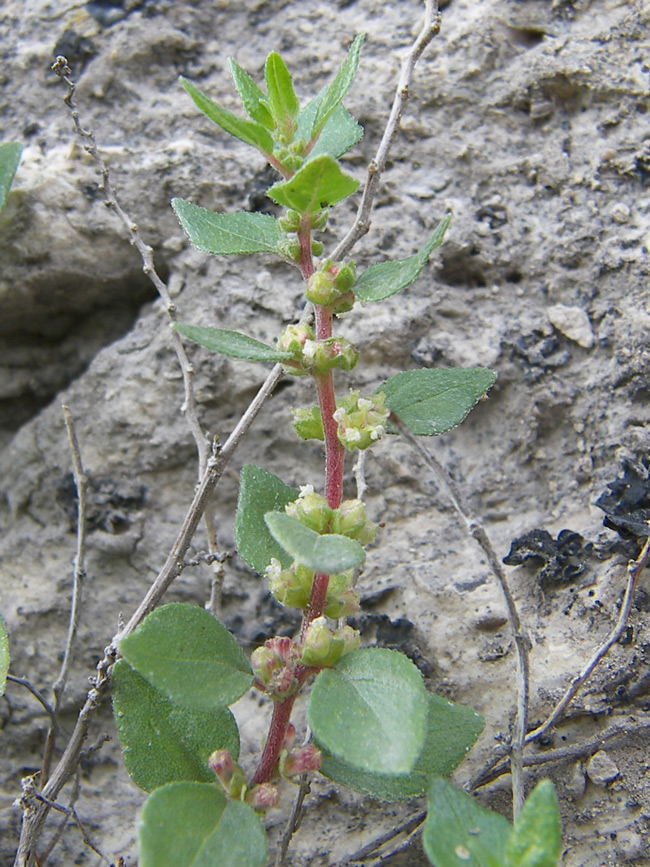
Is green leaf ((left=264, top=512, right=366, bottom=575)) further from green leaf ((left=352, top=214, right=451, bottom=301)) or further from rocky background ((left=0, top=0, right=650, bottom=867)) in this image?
rocky background ((left=0, top=0, right=650, bottom=867))

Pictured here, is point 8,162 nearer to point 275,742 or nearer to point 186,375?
point 186,375

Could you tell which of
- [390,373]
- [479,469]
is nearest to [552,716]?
[479,469]

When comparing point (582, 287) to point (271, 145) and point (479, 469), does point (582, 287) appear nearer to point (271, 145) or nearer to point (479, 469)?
point (479, 469)

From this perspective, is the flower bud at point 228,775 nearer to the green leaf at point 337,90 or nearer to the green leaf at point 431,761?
the green leaf at point 431,761

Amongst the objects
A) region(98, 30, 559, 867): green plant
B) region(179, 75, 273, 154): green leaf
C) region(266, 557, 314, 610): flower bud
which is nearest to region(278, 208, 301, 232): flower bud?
region(98, 30, 559, 867): green plant

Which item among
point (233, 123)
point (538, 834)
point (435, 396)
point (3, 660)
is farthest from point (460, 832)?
point (233, 123)
